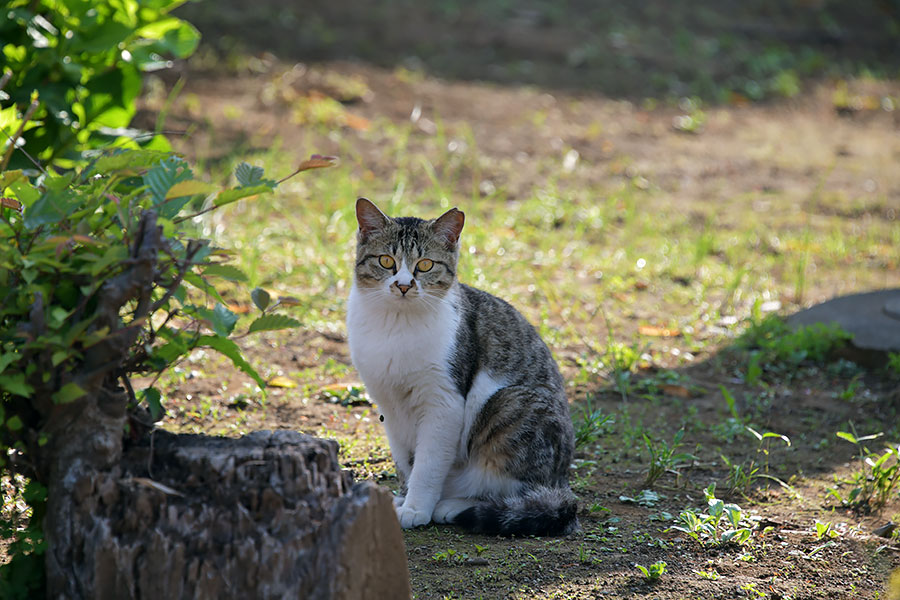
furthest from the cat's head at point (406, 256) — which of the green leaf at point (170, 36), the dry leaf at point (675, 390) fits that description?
the green leaf at point (170, 36)

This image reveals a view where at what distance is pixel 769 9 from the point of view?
11.7 metres

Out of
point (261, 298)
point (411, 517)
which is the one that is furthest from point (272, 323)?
point (411, 517)

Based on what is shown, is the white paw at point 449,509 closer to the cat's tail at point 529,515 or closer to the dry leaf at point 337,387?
the cat's tail at point 529,515

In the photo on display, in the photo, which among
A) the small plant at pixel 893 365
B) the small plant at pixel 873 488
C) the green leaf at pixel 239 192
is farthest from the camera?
the small plant at pixel 893 365

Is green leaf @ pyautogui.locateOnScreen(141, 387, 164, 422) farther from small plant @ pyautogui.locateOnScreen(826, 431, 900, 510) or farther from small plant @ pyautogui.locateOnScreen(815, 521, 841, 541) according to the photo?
small plant @ pyautogui.locateOnScreen(826, 431, 900, 510)

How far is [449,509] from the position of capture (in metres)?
3.16

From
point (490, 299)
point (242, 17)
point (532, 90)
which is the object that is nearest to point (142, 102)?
point (242, 17)

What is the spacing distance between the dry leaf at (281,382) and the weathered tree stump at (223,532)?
6.97 ft

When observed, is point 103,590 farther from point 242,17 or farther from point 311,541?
point 242,17

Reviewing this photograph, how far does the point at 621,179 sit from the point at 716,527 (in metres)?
4.73

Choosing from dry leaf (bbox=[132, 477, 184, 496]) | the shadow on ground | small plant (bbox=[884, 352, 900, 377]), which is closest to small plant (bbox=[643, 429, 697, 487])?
small plant (bbox=[884, 352, 900, 377])

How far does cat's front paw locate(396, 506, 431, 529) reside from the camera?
309cm

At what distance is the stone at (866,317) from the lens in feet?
15.8

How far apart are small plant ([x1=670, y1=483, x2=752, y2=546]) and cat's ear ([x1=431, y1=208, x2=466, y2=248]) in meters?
1.28
